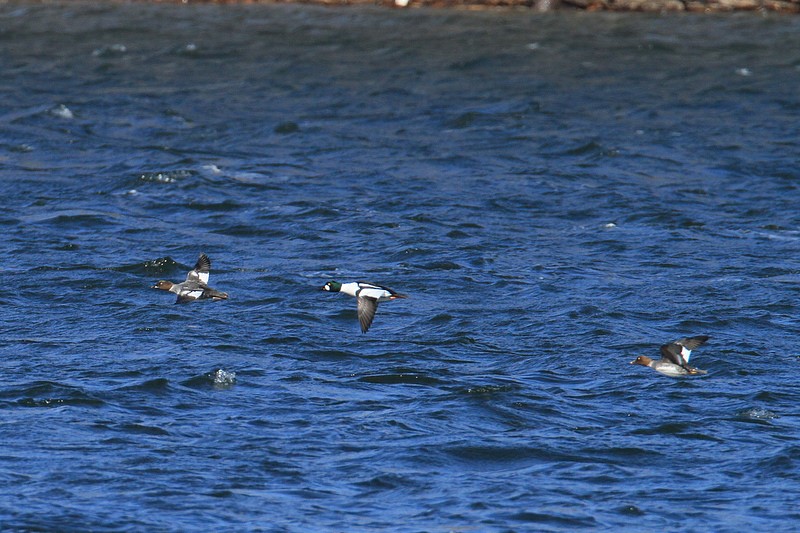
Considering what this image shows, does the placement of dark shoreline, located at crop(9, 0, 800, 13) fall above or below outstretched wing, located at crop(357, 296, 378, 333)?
below

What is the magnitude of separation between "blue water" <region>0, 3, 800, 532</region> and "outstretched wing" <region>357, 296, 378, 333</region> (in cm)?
75

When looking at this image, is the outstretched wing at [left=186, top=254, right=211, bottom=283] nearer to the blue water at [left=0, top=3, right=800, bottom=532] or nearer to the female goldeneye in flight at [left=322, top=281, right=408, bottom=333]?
the blue water at [left=0, top=3, right=800, bottom=532]

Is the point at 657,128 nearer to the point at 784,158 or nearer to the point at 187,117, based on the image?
the point at 784,158

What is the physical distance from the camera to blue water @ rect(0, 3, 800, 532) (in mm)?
14242

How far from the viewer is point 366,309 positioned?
17.8 m

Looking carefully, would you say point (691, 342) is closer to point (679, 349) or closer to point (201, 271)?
point (679, 349)

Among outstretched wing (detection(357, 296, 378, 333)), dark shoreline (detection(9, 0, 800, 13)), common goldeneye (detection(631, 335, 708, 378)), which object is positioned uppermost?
outstretched wing (detection(357, 296, 378, 333))

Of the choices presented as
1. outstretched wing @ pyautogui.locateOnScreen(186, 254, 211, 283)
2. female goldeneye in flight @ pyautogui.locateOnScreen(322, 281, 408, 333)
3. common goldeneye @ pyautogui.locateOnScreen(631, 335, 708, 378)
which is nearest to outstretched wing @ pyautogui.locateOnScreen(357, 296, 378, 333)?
female goldeneye in flight @ pyautogui.locateOnScreen(322, 281, 408, 333)

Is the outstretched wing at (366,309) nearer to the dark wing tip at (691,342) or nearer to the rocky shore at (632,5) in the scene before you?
the dark wing tip at (691,342)

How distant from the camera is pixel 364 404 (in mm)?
16562

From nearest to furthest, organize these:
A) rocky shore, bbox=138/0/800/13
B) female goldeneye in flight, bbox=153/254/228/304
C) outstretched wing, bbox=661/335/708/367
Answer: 1. outstretched wing, bbox=661/335/708/367
2. female goldeneye in flight, bbox=153/254/228/304
3. rocky shore, bbox=138/0/800/13

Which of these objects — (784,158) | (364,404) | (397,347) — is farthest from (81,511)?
(784,158)

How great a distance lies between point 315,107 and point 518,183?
9.37 metres

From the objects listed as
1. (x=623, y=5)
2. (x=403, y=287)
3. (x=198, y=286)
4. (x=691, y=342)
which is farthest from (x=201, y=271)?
(x=623, y=5)
